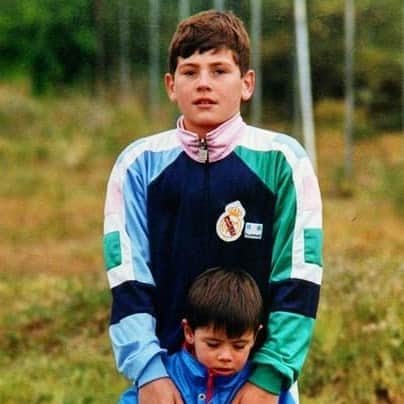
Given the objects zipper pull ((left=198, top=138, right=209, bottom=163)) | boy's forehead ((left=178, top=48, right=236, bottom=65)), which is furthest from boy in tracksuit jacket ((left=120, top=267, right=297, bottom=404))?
boy's forehead ((left=178, top=48, right=236, bottom=65))

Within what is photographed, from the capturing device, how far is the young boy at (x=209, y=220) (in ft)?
9.23

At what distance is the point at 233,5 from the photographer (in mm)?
11945

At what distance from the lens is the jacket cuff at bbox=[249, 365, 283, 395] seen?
278 centimetres

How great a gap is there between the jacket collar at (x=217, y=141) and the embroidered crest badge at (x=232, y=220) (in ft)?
0.42

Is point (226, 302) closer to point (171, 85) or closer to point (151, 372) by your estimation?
point (151, 372)

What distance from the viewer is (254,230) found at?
2.88 metres

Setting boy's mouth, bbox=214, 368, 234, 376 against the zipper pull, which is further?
the zipper pull

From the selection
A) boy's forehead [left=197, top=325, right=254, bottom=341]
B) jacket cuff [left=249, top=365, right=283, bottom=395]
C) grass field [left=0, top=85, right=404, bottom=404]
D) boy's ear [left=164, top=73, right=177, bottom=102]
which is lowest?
grass field [left=0, top=85, right=404, bottom=404]

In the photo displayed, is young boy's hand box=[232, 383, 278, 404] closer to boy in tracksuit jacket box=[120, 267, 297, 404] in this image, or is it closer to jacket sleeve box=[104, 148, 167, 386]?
boy in tracksuit jacket box=[120, 267, 297, 404]

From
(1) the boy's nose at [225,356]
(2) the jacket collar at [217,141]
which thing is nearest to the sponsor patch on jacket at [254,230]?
(2) the jacket collar at [217,141]

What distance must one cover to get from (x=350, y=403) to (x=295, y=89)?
384 inches

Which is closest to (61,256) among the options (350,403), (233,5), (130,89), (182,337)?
(233,5)

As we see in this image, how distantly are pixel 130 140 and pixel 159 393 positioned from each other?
13631 mm

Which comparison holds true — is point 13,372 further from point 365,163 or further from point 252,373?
point 365,163
